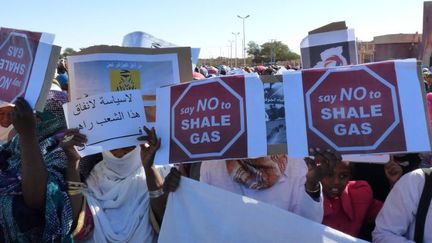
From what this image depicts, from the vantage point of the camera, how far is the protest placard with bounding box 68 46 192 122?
7.89 feet

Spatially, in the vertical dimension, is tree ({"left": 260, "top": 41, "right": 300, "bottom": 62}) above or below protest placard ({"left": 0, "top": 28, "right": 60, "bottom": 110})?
above

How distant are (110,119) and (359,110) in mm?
1162

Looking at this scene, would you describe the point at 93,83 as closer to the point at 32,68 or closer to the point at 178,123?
the point at 32,68

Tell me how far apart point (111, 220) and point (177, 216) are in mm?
438

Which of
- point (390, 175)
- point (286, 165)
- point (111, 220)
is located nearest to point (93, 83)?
point (111, 220)

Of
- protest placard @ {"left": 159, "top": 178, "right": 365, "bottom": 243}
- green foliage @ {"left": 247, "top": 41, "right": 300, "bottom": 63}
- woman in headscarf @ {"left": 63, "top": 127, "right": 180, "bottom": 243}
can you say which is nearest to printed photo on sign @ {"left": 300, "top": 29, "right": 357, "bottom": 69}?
protest placard @ {"left": 159, "top": 178, "right": 365, "bottom": 243}

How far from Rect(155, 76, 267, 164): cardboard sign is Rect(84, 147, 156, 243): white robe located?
42cm

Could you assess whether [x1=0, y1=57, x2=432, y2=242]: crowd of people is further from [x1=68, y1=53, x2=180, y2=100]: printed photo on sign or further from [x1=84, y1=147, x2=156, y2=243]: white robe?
[x1=68, y1=53, x2=180, y2=100]: printed photo on sign

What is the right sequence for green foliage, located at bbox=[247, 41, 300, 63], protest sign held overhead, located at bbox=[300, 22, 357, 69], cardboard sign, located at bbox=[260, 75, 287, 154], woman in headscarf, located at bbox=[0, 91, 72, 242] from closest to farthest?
cardboard sign, located at bbox=[260, 75, 287, 154]
woman in headscarf, located at bbox=[0, 91, 72, 242]
protest sign held overhead, located at bbox=[300, 22, 357, 69]
green foliage, located at bbox=[247, 41, 300, 63]

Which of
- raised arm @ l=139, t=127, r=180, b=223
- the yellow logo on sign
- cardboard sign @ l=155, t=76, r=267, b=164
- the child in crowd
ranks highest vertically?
the yellow logo on sign

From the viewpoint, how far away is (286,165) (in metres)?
2.35

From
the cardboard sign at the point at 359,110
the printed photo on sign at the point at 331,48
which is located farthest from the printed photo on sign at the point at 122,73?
the printed photo on sign at the point at 331,48

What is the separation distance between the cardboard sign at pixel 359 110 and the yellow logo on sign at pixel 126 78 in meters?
0.79

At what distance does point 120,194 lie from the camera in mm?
2564
